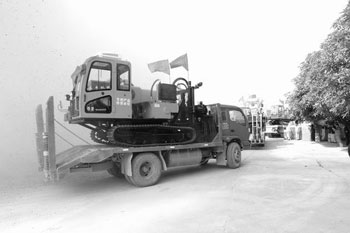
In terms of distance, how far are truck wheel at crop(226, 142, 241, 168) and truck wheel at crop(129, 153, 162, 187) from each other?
10.6 ft

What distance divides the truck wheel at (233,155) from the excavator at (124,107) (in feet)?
5.03

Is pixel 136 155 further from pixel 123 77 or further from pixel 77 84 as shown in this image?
pixel 77 84

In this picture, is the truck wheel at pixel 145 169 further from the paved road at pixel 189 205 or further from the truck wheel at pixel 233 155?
the truck wheel at pixel 233 155

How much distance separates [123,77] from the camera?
720cm

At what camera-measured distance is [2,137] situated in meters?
8.94

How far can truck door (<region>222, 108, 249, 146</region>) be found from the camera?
1021cm

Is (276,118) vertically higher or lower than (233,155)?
higher

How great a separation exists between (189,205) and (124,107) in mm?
3143

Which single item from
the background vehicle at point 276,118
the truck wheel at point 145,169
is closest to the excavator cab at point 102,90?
the truck wheel at point 145,169

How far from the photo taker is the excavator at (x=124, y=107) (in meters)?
6.86

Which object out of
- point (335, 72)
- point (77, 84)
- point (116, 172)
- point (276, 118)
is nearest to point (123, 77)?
point (77, 84)

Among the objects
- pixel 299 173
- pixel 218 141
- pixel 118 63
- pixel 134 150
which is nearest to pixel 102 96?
pixel 118 63

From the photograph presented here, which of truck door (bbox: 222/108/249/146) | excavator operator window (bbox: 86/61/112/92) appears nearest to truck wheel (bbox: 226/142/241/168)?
truck door (bbox: 222/108/249/146)

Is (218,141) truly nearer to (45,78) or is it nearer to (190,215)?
(190,215)
